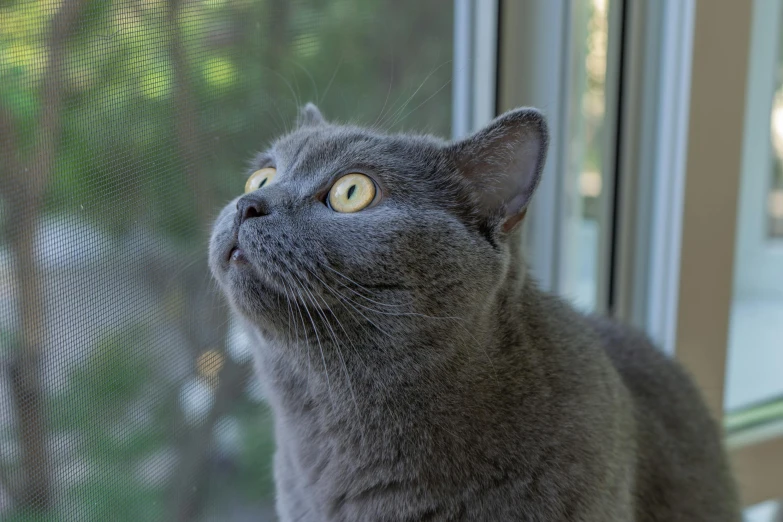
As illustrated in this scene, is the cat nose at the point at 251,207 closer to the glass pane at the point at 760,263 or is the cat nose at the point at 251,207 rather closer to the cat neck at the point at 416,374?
the cat neck at the point at 416,374

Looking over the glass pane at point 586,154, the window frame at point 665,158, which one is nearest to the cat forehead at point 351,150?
the window frame at point 665,158

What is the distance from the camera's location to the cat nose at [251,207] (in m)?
0.80

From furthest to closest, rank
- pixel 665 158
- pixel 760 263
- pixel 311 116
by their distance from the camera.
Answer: pixel 760 263 < pixel 665 158 < pixel 311 116

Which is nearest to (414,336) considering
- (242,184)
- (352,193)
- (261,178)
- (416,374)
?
(416,374)

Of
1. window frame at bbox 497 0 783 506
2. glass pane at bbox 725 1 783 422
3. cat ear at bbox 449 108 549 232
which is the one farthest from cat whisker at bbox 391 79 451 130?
glass pane at bbox 725 1 783 422

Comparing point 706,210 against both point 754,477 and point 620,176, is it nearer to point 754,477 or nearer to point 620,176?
point 620,176

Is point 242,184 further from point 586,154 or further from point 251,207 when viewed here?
point 586,154

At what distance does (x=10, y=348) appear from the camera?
771 mm

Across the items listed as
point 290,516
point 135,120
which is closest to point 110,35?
point 135,120

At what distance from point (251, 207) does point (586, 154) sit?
79 centimetres

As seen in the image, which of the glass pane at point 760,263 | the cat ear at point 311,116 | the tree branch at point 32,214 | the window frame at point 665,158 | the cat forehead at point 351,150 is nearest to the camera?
the tree branch at point 32,214

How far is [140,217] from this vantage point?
87 cm

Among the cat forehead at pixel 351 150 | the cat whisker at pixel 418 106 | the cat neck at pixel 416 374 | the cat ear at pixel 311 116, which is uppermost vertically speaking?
the cat whisker at pixel 418 106

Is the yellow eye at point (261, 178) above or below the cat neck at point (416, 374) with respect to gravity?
above
